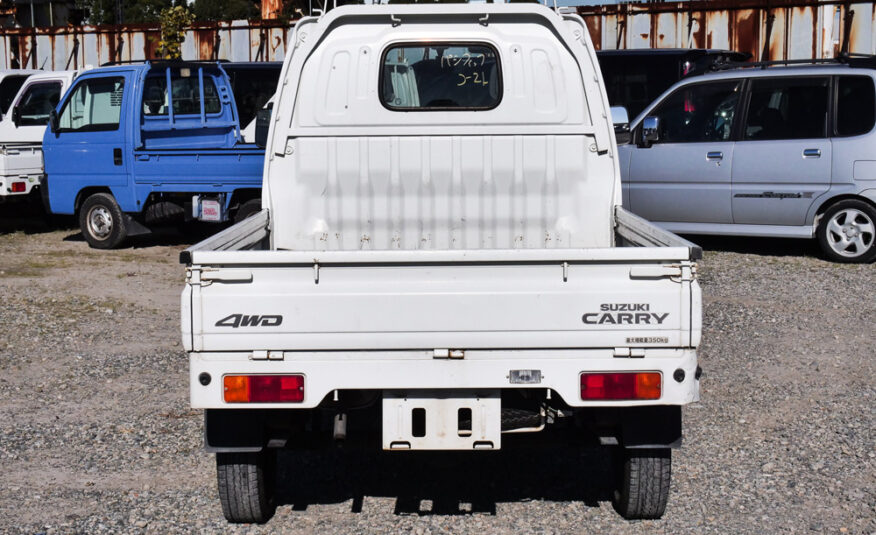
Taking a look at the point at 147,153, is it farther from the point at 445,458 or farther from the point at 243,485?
→ the point at 243,485

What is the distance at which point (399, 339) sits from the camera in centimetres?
414

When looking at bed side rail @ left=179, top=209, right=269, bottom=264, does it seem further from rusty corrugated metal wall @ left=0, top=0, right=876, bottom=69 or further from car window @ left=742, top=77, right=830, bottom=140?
rusty corrugated metal wall @ left=0, top=0, right=876, bottom=69

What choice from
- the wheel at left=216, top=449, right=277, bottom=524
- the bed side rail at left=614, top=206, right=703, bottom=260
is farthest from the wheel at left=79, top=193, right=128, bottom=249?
the wheel at left=216, top=449, right=277, bottom=524

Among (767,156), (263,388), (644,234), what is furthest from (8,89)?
(263,388)

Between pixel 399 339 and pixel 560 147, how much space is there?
1.98m

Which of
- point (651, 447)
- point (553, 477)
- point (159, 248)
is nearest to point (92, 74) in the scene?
point (159, 248)

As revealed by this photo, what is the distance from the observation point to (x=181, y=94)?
507 inches

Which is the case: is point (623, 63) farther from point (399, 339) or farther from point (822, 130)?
point (399, 339)

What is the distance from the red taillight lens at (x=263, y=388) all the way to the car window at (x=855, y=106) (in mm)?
8196

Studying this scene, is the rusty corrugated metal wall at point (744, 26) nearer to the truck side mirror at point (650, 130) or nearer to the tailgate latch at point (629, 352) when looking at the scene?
the truck side mirror at point (650, 130)

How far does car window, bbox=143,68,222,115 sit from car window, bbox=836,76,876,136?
689 centimetres

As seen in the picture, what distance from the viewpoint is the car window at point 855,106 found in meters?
10.7

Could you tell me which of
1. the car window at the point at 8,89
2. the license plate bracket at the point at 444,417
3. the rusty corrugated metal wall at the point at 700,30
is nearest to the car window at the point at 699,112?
the rusty corrugated metal wall at the point at 700,30

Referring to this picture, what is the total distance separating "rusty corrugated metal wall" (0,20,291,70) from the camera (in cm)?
2173
